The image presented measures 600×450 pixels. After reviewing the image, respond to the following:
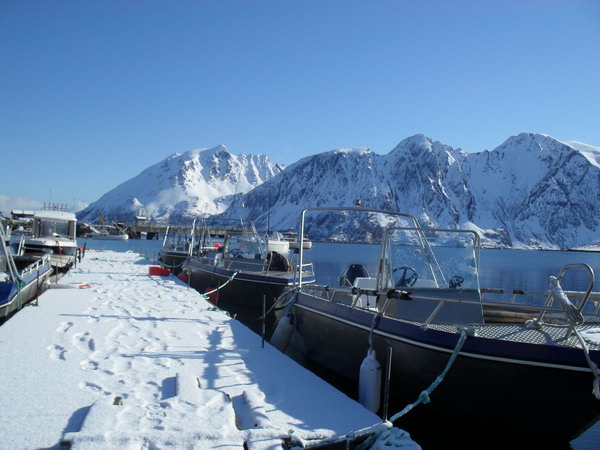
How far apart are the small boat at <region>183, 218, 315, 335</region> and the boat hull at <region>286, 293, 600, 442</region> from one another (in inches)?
290

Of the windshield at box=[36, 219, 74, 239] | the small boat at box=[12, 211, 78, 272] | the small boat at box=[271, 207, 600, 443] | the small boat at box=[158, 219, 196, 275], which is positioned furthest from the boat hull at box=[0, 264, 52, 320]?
the small boat at box=[158, 219, 196, 275]

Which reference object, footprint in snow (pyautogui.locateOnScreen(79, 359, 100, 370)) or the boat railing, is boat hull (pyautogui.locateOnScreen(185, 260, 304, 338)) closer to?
the boat railing

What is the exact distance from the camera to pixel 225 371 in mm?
8602

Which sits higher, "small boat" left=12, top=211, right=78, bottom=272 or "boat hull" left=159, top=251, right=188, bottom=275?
"small boat" left=12, top=211, right=78, bottom=272

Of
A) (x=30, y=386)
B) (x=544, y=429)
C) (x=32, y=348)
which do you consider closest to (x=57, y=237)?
(x=32, y=348)

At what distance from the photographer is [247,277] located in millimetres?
18688

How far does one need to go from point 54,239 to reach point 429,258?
22.3 metres

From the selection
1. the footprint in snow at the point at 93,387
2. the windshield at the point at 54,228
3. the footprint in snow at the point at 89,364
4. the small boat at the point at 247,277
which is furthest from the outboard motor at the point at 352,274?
the windshield at the point at 54,228

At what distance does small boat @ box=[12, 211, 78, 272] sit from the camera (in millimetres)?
25516

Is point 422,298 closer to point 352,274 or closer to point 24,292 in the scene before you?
point 352,274

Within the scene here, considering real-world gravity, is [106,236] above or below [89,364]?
below

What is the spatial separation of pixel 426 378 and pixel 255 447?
3.04 m

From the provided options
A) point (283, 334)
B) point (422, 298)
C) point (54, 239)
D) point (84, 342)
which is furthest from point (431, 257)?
point (54, 239)

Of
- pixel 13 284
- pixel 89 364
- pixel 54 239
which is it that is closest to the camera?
pixel 89 364
